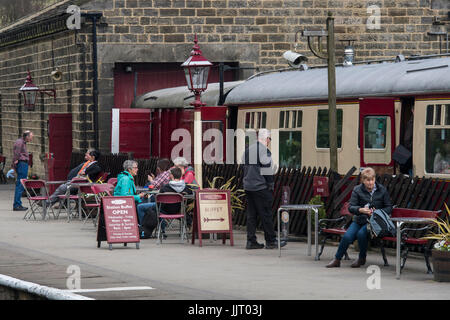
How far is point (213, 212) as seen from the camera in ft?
56.7

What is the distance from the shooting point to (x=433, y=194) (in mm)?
15453

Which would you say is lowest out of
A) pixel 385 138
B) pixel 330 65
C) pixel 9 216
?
pixel 9 216

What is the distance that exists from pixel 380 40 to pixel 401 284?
20272 millimetres

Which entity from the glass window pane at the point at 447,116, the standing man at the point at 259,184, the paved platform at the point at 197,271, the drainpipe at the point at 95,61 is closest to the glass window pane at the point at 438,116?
the glass window pane at the point at 447,116

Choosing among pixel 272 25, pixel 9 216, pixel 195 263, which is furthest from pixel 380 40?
pixel 195 263

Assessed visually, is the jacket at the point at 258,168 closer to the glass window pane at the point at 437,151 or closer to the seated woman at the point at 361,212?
the seated woman at the point at 361,212

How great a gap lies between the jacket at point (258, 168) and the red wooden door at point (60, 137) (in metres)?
14.7

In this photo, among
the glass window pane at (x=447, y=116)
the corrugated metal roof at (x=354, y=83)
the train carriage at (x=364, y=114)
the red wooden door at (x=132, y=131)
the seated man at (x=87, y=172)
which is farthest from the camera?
the red wooden door at (x=132, y=131)

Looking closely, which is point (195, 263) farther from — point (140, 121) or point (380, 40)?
point (380, 40)

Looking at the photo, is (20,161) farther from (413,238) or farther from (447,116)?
(413,238)

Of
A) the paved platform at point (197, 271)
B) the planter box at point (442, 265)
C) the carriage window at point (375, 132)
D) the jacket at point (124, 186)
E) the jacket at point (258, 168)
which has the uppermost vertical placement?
the carriage window at point (375, 132)

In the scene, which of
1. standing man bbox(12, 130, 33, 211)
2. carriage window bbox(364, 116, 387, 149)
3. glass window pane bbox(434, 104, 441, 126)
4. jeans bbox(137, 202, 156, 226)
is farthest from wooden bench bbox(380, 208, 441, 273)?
standing man bbox(12, 130, 33, 211)

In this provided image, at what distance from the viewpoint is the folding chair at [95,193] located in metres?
19.9

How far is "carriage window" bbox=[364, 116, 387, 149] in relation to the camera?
62.1 feet
